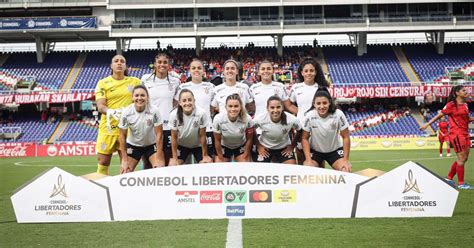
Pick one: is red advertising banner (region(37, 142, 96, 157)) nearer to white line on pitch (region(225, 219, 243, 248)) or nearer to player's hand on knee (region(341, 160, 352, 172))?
player's hand on knee (region(341, 160, 352, 172))

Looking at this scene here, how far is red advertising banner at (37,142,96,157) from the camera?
120 feet

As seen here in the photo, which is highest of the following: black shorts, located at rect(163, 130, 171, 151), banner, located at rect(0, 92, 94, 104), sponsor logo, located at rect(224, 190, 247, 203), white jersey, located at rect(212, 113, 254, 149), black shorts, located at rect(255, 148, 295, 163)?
white jersey, located at rect(212, 113, 254, 149)

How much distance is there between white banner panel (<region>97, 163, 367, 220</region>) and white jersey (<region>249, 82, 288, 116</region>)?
84.4 inches

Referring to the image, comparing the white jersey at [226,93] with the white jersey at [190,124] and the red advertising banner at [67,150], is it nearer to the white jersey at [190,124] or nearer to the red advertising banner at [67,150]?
the white jersey at [190,124]

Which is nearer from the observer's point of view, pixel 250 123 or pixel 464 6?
pixel 250 123

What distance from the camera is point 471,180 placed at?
15141 mm

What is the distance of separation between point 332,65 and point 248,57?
6.38m

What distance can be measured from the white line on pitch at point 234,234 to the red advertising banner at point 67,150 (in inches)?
1154

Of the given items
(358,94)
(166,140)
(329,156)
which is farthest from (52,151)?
(329,156)

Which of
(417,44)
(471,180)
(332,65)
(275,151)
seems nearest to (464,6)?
(417,44)

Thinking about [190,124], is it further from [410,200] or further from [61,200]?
[410,200]

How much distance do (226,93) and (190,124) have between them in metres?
1.07

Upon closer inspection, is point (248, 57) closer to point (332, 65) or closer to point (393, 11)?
point (332, 65)

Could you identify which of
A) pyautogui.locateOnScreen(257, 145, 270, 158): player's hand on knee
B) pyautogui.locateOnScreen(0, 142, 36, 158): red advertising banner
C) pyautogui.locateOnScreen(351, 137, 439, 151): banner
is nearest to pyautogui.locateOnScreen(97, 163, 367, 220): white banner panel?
pyautogui.locateOnScreen(257, 145, 270, 158): player's hand on knee
